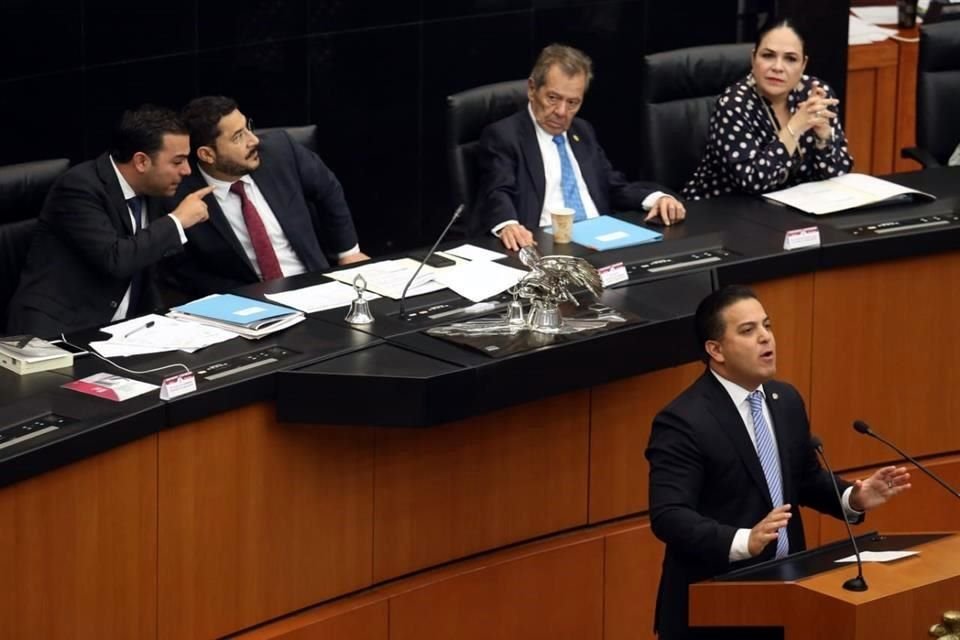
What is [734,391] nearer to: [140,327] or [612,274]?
[612,274]

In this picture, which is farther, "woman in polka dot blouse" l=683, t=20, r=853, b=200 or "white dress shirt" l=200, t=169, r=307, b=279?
"woman in polka dot blouse" l=683, t=20, r=853, b=200

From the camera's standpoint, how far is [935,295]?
16.3ft

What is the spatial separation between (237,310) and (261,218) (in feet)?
2.11

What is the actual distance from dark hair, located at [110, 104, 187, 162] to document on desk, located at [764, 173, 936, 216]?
176cm

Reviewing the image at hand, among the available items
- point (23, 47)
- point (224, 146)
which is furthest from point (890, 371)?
point (23, 47)

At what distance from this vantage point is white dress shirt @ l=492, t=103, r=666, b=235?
5199 millimetres

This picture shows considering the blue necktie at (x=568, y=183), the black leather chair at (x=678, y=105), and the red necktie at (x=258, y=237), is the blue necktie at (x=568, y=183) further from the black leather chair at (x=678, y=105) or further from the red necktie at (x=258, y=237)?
the red necktie at (x=258, y=237)

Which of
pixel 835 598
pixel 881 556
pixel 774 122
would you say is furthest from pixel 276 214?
pixel 835 598

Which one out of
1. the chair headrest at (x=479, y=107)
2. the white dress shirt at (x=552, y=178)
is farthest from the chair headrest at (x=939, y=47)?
the chair headrest at (x=479, y=107)

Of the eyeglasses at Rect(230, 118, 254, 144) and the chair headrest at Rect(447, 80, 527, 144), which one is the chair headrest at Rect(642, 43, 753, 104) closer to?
the chair headrest at Rect(447, 80, 527, 144)

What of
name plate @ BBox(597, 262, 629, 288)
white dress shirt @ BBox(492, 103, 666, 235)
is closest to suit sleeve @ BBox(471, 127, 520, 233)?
white dress shirt @ BBox(492, 103, 666, 235)

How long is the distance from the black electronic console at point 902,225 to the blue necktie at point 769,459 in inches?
54.9

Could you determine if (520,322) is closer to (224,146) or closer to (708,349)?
(708,349)

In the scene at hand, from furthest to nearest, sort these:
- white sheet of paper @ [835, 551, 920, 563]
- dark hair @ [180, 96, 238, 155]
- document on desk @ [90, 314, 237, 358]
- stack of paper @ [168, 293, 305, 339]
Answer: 1. dark hair @ [180, 96, 238, 155]
2. stack of paper @ [168, 293, 305, 339]
3. document on desk @ [90, 314, 237, 358]
4. white sheet of paper @ [835, 551, 920, 563]
